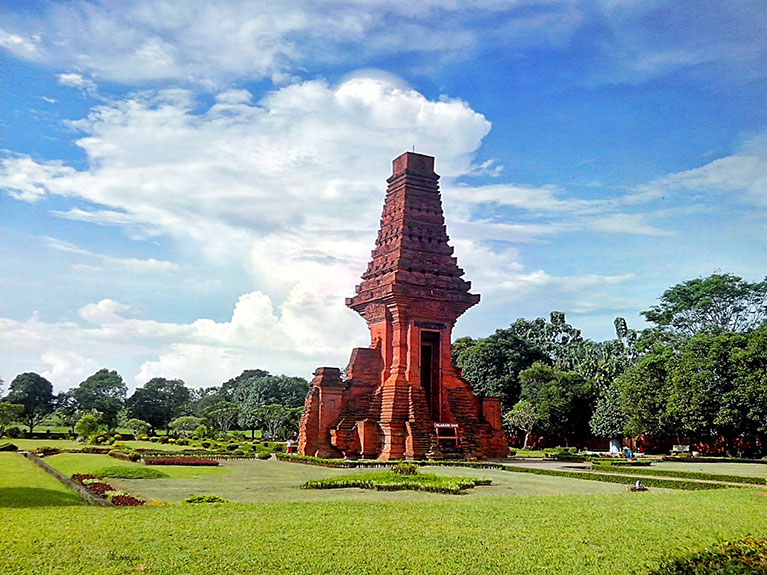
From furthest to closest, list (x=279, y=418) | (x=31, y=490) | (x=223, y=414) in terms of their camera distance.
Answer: (x=223, y=414) → (x=279, y=418) → (x=31, y=490)

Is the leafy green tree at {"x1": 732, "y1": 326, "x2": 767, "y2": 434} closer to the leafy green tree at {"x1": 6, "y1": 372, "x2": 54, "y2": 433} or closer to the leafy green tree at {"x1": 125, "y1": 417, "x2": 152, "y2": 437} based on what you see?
the leafy green tree at {"x1": 125, "y1": 417, "x2": 152, "y2": 437}

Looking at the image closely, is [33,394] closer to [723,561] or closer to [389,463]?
[389,463]

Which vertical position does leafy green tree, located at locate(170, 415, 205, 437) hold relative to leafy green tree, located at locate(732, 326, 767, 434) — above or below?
below

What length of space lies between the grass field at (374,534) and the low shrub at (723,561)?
22 centimetres

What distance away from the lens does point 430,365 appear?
3184 cm

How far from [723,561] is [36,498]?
12241 mm

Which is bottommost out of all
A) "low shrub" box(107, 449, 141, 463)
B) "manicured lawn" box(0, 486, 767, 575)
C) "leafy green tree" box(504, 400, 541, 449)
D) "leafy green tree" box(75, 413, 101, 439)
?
"manicured lawn" box(0, 486, 767, 575)

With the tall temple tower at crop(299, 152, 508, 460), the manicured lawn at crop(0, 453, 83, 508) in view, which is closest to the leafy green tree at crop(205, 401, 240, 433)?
the tall temple tower at crop(299, 152, 508, 460)

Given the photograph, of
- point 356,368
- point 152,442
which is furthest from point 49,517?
point 152,442

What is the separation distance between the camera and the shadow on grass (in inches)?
481

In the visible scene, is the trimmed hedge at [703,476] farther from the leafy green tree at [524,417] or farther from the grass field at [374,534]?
the leafy green tree at [524,417]

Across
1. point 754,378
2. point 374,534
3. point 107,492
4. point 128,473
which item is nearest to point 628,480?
point 374,534

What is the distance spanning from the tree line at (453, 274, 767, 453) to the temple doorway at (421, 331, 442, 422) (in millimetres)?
14199

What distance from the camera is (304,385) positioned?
79.9 metres
